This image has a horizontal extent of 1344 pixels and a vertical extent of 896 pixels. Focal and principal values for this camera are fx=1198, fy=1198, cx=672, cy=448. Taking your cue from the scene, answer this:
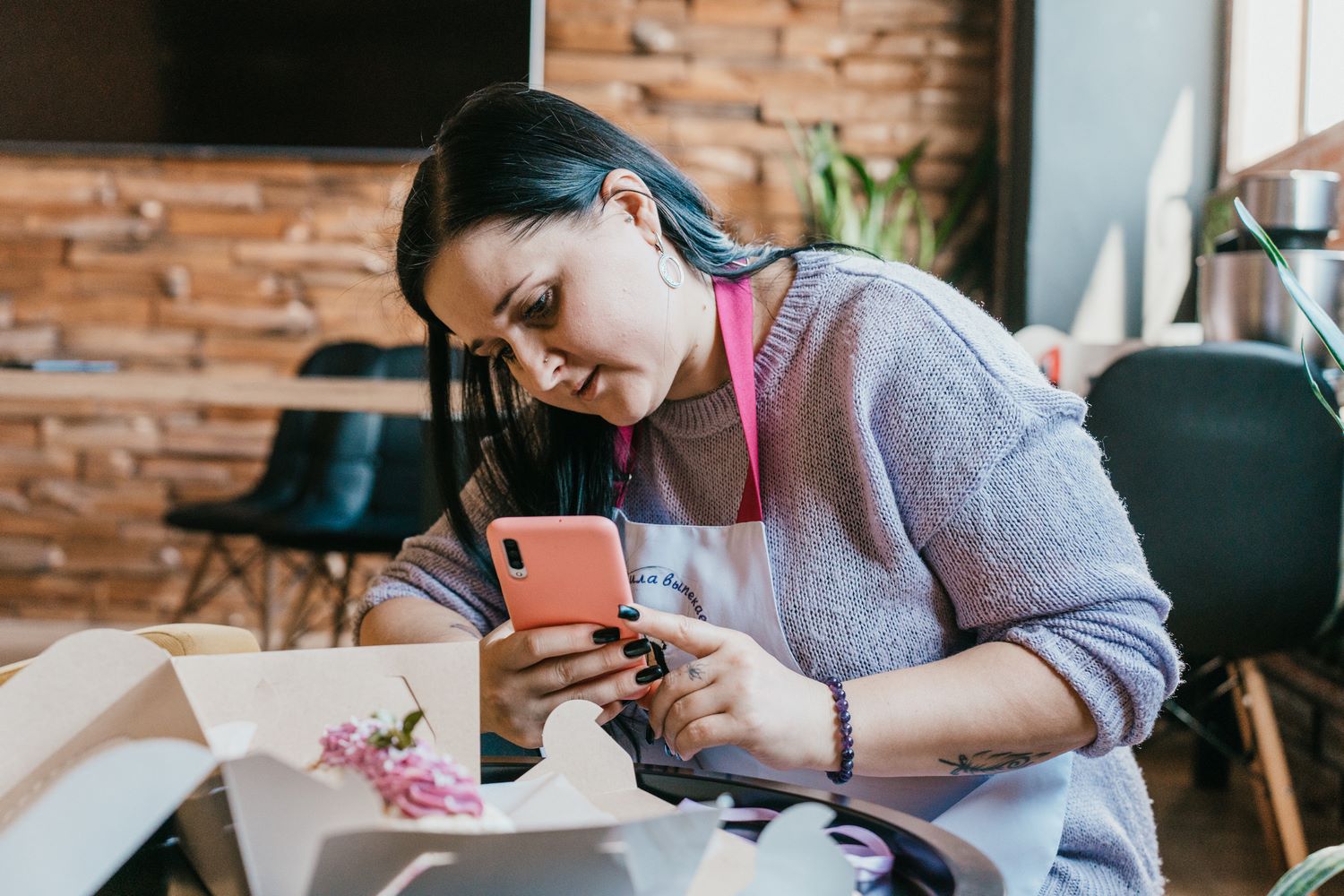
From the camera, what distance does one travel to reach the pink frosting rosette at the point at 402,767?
19.4 inches

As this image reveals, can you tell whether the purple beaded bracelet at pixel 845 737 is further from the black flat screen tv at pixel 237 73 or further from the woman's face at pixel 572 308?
the black flat screen tv at pixel 237 73

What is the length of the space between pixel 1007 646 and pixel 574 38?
314 cm

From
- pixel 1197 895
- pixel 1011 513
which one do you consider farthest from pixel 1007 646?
pixel 1197 895

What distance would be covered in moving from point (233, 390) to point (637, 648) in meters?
1.96

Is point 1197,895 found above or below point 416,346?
below

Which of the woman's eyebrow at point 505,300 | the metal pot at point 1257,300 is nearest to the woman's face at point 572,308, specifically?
the woman's eyebrow at point 505,300

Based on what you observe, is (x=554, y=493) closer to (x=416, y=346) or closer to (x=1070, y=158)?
(x=416, y=346)

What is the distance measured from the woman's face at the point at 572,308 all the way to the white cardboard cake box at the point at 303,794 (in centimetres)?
39

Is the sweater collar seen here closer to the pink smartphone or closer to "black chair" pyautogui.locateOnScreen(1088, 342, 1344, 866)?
the pink smartphone

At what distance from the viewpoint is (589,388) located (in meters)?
0.99

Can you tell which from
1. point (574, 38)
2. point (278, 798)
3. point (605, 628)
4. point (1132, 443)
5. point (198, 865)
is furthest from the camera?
point (574, 38)

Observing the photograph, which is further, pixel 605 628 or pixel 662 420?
pixel 662 420

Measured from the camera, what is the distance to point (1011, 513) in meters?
0.87

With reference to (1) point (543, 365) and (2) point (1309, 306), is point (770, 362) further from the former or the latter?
(2) point (1309, 306)
